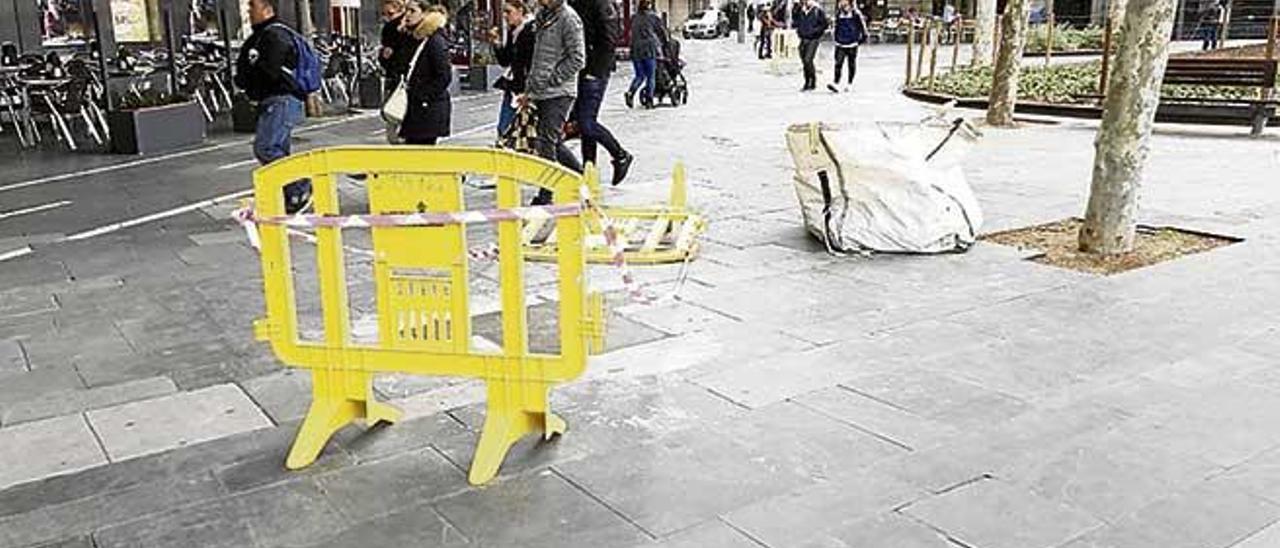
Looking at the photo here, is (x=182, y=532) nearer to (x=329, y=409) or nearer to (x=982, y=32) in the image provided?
(x=329, y=409)

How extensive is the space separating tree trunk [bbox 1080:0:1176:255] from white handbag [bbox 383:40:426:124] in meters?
4.46

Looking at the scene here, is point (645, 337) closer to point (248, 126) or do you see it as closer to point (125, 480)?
point (125, 480)

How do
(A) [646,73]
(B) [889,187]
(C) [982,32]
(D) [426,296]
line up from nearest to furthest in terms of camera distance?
(D) [426,296], (B) [889,187], (A) [646,73], (C) [982,32]

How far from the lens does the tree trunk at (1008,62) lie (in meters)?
12.1

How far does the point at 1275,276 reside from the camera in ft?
20.1

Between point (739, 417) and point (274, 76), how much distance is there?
4.76 m

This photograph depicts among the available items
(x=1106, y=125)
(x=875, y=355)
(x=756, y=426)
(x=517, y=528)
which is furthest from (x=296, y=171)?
(x=1106, y=125)

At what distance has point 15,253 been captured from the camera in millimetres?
7086

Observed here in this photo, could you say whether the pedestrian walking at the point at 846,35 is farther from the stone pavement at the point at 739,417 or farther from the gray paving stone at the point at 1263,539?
the gray paving stone at the point at 1263,539

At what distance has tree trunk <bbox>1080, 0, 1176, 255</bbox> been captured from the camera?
20.9 feet

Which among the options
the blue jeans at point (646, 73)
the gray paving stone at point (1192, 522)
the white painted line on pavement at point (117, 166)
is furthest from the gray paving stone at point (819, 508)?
the blue jeans at point (646, 73)

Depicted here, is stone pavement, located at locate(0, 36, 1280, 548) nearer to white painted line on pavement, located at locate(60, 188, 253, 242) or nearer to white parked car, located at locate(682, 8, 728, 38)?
white painted line on pavement, located at locate(60, 188, 253, 242)

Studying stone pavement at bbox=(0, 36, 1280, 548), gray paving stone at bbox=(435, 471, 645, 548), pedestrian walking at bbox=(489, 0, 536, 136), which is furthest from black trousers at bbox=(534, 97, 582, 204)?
gray paving stone at bbox=(435, 471, 645, 548)

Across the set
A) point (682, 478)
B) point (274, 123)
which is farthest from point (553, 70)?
point (682, 478)
